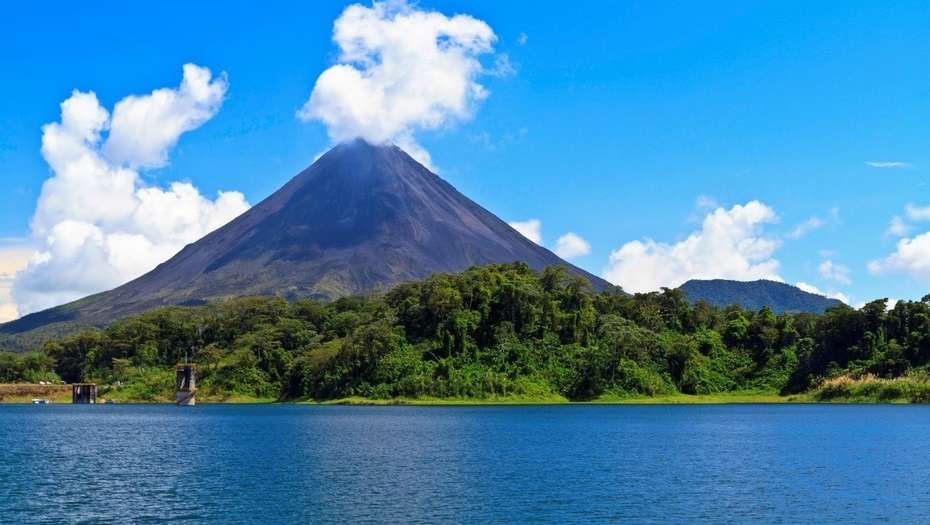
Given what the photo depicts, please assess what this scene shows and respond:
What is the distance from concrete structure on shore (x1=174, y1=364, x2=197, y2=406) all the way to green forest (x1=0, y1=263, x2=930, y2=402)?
6.24 metres

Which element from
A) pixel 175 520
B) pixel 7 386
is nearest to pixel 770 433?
pixel 175 520

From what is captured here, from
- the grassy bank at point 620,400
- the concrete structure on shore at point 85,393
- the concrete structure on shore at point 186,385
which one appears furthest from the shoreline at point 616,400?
the concrete structure on shore at point 85,393

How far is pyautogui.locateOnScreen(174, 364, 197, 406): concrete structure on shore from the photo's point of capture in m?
156

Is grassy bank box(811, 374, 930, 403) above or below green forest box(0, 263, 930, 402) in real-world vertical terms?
below

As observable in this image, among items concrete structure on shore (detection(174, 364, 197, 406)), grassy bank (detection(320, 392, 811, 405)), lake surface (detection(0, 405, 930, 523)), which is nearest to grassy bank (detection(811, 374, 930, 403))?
grassy bank (detection(320, 392, 811, 405))

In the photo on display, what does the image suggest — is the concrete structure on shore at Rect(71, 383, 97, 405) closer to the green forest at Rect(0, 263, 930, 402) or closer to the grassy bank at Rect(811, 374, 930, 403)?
the green forest at Rect(0, 263, 930, 402)

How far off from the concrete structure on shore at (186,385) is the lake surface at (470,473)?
65.3m

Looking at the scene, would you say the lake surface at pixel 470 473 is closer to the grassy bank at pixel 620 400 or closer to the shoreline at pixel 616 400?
the grassy bank at pixel 620 400

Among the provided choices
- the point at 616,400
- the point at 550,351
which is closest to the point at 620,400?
the point at 616,400

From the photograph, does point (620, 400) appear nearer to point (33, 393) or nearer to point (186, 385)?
point (186, 385)

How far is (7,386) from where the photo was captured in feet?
579

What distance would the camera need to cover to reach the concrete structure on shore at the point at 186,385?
156 m

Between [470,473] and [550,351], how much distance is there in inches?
3718

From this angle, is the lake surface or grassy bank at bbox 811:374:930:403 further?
grassy bank at bbox 811:374:930:403
